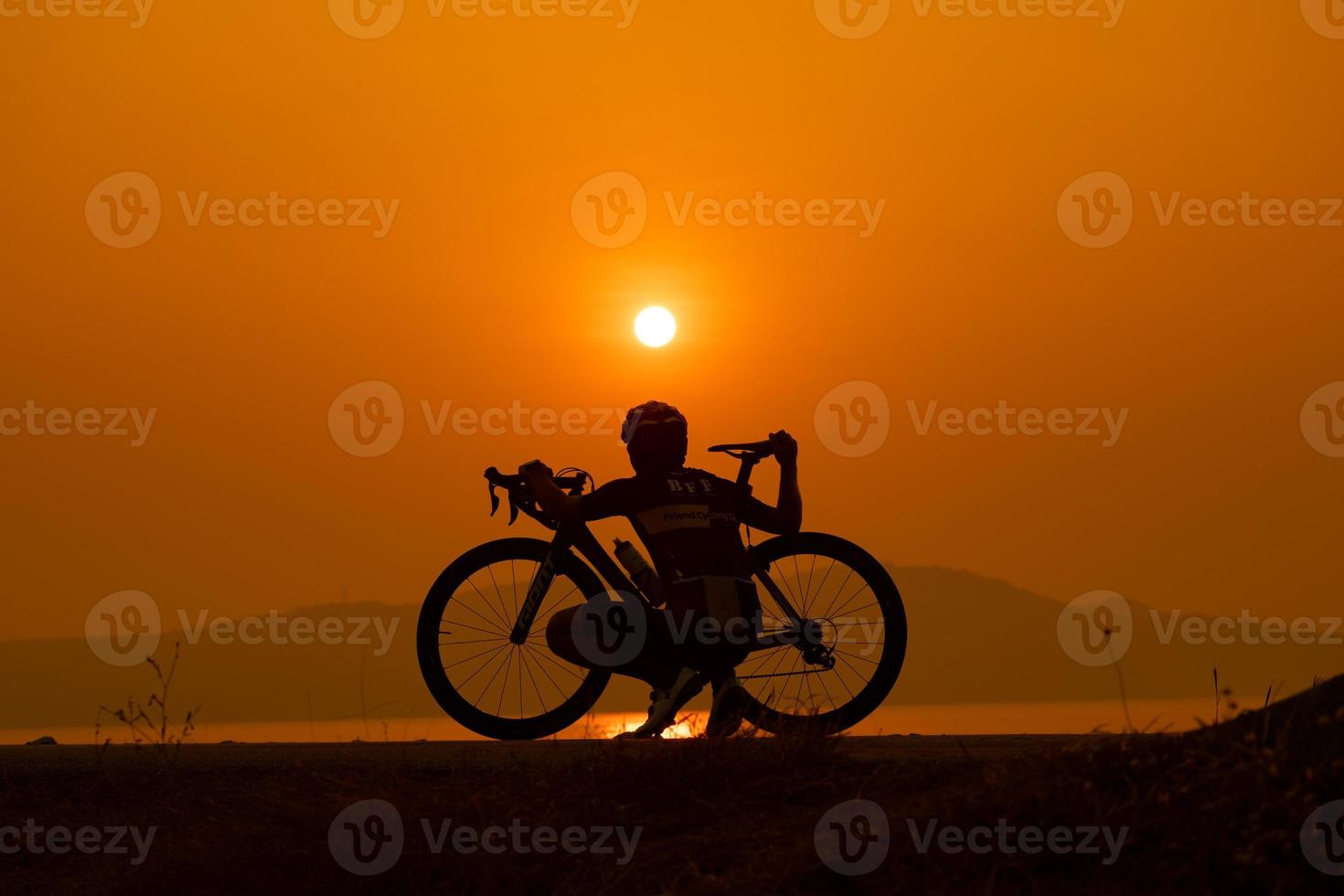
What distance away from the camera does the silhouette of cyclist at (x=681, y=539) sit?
27.4 feet

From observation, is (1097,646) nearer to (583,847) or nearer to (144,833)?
(583,847)

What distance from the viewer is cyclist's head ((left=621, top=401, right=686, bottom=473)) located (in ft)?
28.5

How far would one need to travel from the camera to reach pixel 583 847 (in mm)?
6020

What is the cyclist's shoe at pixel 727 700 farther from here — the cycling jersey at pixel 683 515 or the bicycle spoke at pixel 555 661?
the bicycle spoke at pixel 555 661

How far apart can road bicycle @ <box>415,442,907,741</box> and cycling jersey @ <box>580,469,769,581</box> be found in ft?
0.60

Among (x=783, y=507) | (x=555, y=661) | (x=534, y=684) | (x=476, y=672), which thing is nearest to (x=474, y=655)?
(x=476, y=672)

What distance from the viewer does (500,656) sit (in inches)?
349

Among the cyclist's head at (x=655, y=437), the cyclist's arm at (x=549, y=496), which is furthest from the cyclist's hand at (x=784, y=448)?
the cyclist's arm at (x=549, y=496)

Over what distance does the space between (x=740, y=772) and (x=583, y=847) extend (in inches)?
34.9

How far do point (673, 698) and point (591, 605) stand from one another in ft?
2.46

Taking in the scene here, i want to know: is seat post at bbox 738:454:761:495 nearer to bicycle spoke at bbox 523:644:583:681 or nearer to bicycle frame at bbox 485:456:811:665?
bicycle frame at bbox 485:456:811:665

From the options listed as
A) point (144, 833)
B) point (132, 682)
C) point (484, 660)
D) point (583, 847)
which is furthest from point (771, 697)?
point (132, 682)

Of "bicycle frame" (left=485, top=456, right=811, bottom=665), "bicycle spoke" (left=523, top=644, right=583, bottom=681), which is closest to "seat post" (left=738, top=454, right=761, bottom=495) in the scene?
"bicycle frame" (left=485, top=456, right=811, bottom=665)

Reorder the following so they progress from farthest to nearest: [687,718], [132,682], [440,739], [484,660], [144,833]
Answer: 1. [132,682]
2. [484,660]
3. [440,739]
4. [687,718]
5. [144,833]
